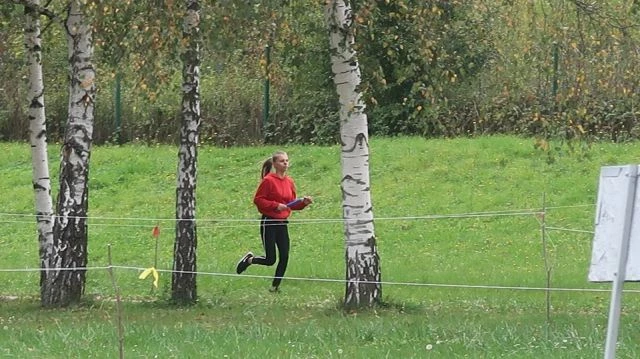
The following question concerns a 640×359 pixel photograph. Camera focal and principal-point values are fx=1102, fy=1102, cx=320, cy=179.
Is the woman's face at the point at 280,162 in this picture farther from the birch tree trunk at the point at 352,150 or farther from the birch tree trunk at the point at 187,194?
the birch tree trunk at the point at 352,150

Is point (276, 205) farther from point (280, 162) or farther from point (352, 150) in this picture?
point (352, 150)

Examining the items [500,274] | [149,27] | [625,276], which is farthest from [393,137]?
[625,276]

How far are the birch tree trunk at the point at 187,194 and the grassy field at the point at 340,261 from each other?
284 millimetres

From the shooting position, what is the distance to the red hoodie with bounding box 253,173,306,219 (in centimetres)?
1250

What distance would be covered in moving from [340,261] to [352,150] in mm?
5532

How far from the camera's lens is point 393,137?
918 inches

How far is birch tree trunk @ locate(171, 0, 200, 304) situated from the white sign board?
22.6 ft

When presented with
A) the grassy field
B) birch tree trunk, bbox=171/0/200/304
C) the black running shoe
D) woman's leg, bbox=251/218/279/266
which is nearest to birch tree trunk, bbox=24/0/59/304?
the grassy field

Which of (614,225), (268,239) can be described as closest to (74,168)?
(268,239)

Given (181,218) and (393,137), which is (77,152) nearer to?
(181,218)

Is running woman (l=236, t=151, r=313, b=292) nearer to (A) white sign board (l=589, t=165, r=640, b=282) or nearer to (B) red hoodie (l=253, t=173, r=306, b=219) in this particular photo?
(B) red hoodie (l=253, t=173, r=306, b=219)

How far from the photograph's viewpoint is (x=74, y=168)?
11.0 metres

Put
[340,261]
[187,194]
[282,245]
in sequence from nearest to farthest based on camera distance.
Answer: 1. [187,194]
2. [282,245]
3. [340,261]

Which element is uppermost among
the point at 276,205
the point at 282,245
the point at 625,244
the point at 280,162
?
the point at 625,244
